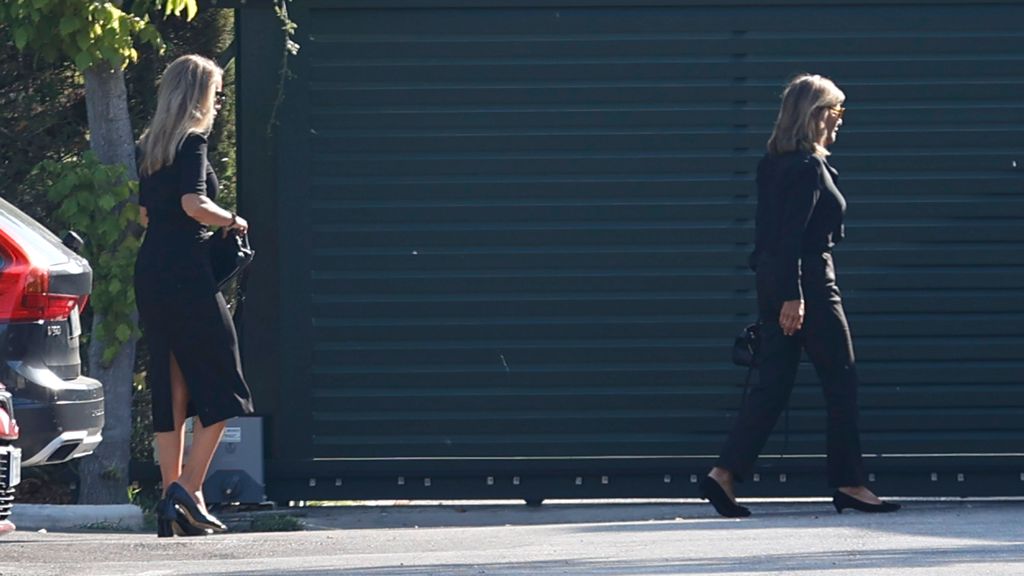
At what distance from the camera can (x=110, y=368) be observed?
8.35 metres

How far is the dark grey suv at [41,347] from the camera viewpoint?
639 cm

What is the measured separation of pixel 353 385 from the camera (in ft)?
27.3

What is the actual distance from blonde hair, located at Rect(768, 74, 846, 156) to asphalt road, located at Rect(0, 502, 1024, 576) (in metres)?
1.59

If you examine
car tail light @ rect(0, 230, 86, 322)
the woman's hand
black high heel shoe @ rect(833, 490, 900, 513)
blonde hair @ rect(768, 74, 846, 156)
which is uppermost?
blonde hair @ rect(768, 74, 846, 156)

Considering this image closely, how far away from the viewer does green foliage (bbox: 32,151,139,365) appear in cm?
802

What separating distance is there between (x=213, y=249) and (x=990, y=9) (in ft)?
12.5

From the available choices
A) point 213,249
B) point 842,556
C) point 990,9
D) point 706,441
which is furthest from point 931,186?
point 213,249

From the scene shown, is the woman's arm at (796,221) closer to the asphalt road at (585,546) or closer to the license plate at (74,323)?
the asphalt road at (585,546)

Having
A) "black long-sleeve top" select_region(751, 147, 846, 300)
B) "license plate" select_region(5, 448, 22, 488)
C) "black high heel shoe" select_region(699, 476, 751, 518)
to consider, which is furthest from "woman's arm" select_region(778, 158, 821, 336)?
"license plate" select_region(5, 448, 22, 488)

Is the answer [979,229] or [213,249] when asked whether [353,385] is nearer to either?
[213,249]

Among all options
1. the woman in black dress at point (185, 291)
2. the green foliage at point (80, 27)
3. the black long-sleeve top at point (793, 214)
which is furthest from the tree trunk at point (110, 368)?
the black long-sleeve top at point (793, 214)

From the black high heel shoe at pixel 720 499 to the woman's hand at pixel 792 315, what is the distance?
73 cm

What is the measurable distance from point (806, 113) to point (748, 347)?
103 centimetres

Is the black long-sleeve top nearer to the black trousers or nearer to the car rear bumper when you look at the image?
the black trousers
